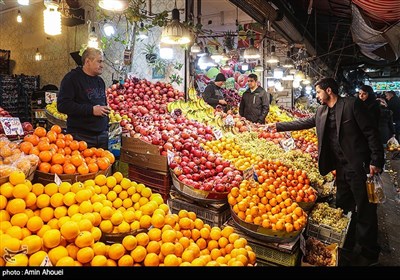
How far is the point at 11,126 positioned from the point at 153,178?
161 centimetres

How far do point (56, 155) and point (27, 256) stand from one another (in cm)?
94

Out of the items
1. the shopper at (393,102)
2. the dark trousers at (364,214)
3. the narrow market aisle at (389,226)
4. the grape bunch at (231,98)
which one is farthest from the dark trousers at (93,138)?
the shopper at (393,102)

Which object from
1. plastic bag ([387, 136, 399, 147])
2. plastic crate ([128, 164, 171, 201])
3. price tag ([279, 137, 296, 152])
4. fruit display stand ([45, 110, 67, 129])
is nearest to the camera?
plastic crate ([128, 164, 171, 201])

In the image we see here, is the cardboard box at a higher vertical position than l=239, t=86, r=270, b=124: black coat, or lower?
lower

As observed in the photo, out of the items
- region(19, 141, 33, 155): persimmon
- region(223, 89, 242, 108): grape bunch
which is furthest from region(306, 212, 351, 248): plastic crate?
region(223, 89, 242, 108): grape bunch

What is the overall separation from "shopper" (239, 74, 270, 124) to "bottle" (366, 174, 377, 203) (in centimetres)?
380

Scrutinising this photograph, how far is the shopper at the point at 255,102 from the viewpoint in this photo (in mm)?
7449

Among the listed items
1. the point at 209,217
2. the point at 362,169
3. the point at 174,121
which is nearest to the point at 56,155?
the point at 209,217

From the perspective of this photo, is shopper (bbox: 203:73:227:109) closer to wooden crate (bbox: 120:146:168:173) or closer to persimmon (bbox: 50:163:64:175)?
wooden crate (bbox: 120:146:168:173)

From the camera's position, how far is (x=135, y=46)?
7887mm

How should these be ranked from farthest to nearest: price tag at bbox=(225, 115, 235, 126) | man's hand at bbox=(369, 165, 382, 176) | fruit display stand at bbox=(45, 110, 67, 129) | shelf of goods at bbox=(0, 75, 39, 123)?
shelf of goods at bbox=(0, 75, 39, 123)
fruit display stand at bbox=(45, 110, 67, 129)
price tag at bbox=(225, 115, 235, 126)
man's hand at bbox=(369, 165, 382, 176)

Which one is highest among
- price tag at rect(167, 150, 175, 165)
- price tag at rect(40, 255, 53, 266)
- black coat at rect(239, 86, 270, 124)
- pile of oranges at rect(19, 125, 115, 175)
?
black coat at rect(239, 86, 270, 124)

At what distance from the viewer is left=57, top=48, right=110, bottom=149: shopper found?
12.5ft

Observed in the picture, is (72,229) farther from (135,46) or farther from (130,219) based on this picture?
(135,46)
